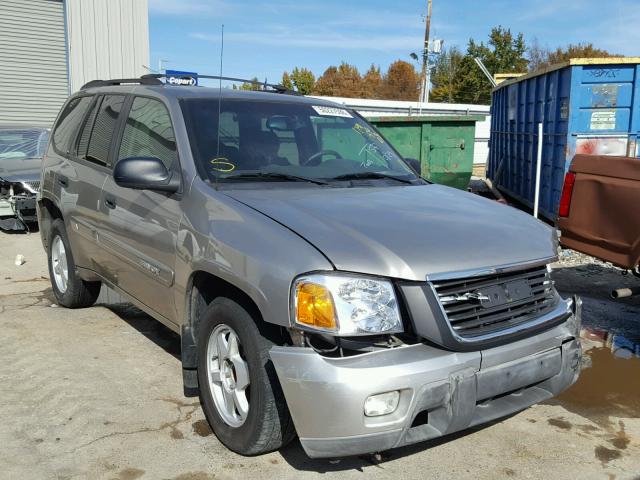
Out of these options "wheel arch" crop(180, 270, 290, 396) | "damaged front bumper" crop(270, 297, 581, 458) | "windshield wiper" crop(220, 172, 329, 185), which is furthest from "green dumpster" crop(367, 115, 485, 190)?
"damaged front bumper" crop(270, 297, 581, 458)

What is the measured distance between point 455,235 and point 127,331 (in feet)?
10.8

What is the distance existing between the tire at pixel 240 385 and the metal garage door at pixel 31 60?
14.6m

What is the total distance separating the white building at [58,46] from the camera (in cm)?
1534

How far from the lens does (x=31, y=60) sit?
615 inches

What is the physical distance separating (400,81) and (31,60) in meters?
62.0

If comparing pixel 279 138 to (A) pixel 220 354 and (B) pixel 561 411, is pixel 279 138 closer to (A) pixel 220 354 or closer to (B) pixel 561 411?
(A) pixel 220 354

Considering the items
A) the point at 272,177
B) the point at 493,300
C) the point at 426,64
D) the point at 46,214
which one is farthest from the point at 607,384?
the point at 426,64

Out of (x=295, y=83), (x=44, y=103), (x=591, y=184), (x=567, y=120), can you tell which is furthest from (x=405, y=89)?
(x=591, y=184)

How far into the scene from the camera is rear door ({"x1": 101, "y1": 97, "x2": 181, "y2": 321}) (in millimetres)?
3629

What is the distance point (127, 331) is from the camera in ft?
17.1

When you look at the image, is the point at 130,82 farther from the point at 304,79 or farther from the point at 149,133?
the point at 304,79

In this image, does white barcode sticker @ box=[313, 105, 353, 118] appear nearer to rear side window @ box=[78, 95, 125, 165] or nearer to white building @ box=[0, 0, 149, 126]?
rear side window @ box=[78, 95, 125, 165]

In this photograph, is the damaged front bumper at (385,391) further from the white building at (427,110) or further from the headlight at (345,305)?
the white building at (427,110)

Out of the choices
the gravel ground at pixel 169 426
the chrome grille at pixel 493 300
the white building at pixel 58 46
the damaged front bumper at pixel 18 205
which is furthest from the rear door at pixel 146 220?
the white building at pixel 58 46
